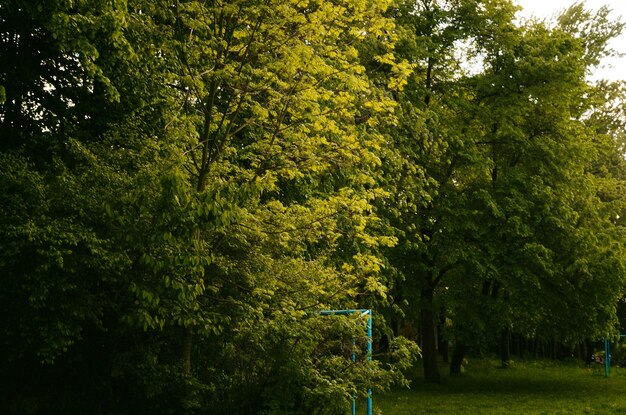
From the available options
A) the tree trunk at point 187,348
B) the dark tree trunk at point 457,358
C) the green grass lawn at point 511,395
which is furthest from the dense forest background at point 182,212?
the dark tree trunk at point 457,358

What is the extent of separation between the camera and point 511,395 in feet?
61.1

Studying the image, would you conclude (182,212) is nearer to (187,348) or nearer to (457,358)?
(187,348)

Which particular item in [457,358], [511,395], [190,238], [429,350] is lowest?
[511,395]

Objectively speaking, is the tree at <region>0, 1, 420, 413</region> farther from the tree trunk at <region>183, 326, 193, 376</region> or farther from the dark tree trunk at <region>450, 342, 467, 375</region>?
the dark tree trunk at <region>450, 342, 467, 375</region>

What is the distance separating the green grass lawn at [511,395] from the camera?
15.5m

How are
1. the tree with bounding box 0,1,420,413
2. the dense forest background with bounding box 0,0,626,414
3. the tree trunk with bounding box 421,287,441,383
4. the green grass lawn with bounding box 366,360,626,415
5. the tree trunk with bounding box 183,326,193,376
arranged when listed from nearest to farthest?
the tree with bounding box 0,1,420,413 → the dense forest background with bounding box 0,0,626,414 → the tree trunk with bounding box 183,326,193,376 → the green grass lawn with bounding box 366,360,626,415 → the tree trunk with bounding box 421,287,441,383

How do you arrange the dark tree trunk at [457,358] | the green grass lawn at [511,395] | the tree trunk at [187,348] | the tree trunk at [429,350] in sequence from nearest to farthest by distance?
1. the tree trunk at [187,348]
2. the green grass lawn at [511,395]
3. the tree trunk at [429,350]
4. the dark tree trunk at [457,358]

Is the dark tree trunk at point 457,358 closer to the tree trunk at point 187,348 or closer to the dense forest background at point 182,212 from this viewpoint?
the dense forest background at point 182,212

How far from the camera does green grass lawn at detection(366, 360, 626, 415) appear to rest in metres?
15.5

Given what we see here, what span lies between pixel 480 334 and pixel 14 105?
14.0m

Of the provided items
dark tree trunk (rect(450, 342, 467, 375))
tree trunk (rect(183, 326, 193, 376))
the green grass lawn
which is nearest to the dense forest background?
tree trunk (rect(183, 326, 193, 376))

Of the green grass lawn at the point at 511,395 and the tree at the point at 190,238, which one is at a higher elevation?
the tree at the point at 190,238

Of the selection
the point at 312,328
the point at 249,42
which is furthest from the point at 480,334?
the point at 249,42

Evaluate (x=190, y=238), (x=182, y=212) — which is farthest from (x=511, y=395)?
(x=182, y=212)
